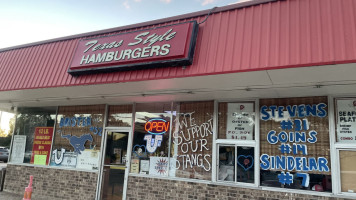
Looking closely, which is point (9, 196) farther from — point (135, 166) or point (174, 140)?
point (174, 140)

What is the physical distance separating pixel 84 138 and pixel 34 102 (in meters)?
2.22

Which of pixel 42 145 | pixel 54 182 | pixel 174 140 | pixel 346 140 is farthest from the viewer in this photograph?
pixel 42 145

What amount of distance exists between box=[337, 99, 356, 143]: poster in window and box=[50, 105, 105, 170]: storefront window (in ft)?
19.5

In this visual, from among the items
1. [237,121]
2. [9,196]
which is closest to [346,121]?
[237,121]

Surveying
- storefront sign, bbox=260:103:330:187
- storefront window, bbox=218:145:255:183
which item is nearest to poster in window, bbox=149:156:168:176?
storefront window, bbox=218:145:255:183

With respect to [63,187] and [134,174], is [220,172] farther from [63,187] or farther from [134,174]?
[63,187]

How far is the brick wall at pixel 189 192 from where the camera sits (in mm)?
5449

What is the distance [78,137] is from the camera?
8.21 metres

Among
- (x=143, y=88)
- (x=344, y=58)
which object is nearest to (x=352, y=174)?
(x=344, y=58)

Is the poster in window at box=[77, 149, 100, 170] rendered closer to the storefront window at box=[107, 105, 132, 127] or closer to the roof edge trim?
the storefront window at box=[107, 105, 132, 127]

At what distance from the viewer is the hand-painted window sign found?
5.24 m

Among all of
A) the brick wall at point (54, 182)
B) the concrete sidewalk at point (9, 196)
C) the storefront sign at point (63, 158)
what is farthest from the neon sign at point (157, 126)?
the concrete sidewalk at point (9, 196)

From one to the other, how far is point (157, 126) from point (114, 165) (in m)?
1.71

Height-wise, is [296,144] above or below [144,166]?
above
